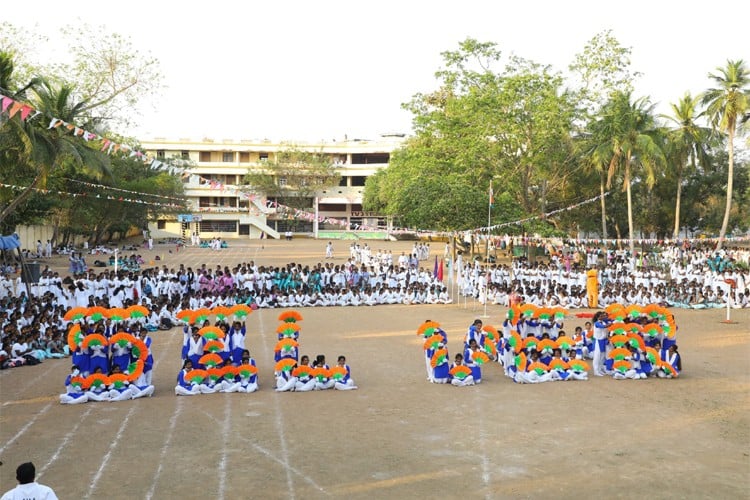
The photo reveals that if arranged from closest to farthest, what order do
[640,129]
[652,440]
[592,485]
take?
[592,485], [652,440], [640,129]

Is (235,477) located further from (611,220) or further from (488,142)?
(611,220)

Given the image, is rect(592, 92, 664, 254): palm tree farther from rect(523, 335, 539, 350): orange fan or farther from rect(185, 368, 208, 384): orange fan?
rect(185, 368, 208, 384): orange fan

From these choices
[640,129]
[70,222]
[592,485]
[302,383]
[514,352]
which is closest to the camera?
[592,485]

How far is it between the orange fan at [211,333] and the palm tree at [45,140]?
8.40 metres

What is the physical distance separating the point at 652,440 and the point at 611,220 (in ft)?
120

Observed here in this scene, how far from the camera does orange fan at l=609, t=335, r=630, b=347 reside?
12.8 metres

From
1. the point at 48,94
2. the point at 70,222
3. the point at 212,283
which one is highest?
the point at 48,94

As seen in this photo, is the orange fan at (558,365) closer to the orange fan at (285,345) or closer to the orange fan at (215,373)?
the orange fan at (285,345)

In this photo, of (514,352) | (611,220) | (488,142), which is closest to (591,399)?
(514,352)

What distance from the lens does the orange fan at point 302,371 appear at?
1183 centimetres

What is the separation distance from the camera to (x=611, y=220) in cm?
4381

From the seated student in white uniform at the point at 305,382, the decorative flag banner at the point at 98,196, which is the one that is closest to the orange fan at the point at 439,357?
the seated student in white uniform at the point at 305,382

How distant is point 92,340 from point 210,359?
188 cm

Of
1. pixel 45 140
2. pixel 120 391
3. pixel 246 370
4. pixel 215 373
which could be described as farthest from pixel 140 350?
pixel 45 140
